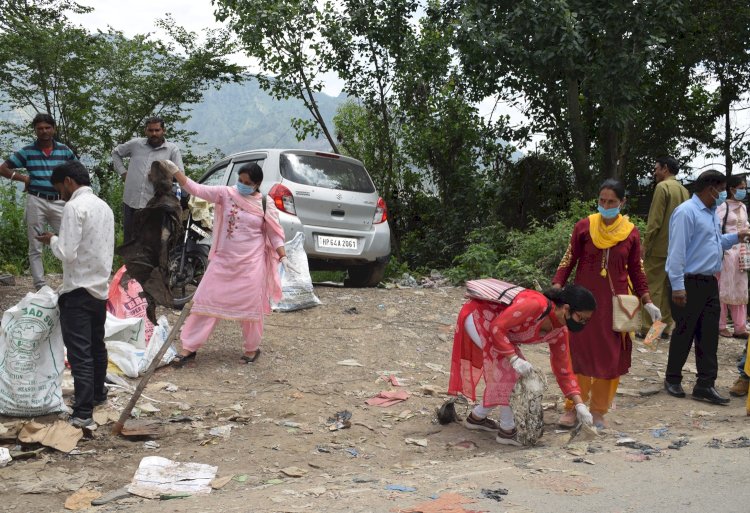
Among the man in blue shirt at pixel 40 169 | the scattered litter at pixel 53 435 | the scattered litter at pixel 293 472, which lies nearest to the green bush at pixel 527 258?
the man in blue shirt at pixel 40 169

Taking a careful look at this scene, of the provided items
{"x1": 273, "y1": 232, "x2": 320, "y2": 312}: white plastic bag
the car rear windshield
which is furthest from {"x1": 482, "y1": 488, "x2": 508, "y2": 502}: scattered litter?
the car rear windshield

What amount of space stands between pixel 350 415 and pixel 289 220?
11.5ft

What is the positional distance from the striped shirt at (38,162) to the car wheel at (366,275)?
401 centimetres

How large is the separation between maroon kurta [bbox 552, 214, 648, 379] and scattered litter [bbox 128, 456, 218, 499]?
8.38ft

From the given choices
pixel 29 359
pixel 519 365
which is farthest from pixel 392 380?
pixel 29 359

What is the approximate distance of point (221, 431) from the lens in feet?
Result: 17.2

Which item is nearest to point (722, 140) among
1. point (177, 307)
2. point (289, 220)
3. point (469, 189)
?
point (469, 189)

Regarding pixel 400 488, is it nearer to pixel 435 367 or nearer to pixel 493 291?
pixel 493 291

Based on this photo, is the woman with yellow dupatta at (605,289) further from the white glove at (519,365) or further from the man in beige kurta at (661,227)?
the man in beige kurta at (661,227)

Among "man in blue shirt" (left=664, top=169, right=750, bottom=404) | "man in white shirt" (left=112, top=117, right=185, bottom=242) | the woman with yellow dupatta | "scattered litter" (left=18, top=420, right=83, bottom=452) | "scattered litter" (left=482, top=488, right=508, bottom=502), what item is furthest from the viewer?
"man in white shirt" (left=112, top=117, right=185, bottom=242)

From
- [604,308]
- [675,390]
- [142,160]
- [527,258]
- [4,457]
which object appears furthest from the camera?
[527,258]

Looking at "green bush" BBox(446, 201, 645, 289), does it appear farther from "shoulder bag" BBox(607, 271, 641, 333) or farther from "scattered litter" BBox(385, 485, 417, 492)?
"scattered litter" BBox(385, 485, 417, 492)

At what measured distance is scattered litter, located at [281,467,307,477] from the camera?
14.8ft

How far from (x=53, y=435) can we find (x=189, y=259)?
3829 millimetres
